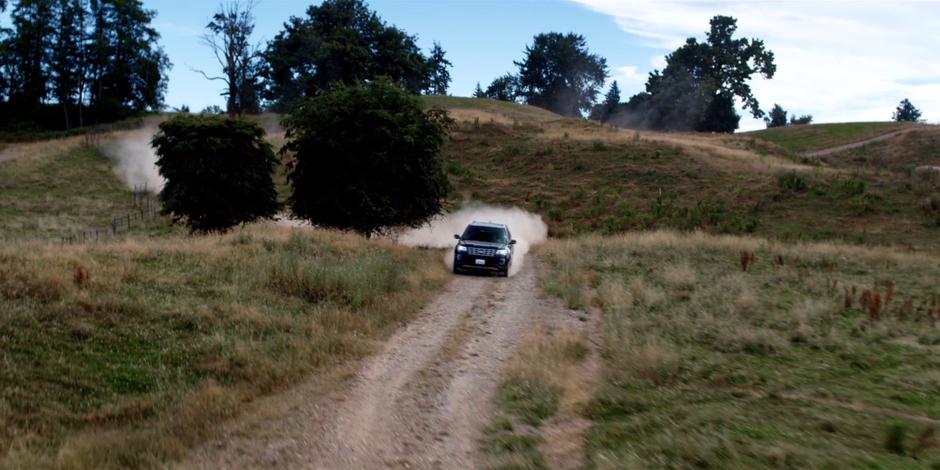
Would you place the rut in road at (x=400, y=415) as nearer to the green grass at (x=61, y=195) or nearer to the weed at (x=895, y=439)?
the weed at (x=895, y=439)

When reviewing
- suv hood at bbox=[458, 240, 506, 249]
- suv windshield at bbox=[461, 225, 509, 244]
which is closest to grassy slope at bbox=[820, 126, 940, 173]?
suv windshield at bbox=[461, 225, 509, 244]

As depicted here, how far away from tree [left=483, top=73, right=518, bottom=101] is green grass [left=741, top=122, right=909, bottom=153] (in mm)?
59383

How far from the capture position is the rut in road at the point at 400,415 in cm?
741

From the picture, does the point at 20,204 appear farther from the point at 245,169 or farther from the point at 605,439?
the point at 605,439

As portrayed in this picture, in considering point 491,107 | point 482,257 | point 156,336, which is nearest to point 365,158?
point 482,257

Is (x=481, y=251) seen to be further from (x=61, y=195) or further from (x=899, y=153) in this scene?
(x=899, y=153)

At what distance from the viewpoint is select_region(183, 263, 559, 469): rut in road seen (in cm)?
741

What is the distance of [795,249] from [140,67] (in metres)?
81.7

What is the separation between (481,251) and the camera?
2369 centimetres

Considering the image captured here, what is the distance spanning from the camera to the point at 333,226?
29938 millimetres

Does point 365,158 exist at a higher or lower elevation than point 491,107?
lower

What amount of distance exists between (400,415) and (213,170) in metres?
22.2

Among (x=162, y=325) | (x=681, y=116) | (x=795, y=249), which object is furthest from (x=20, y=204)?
(x=681, y=116)

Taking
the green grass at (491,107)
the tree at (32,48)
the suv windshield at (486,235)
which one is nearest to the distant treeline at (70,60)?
the tree at (32,48)
